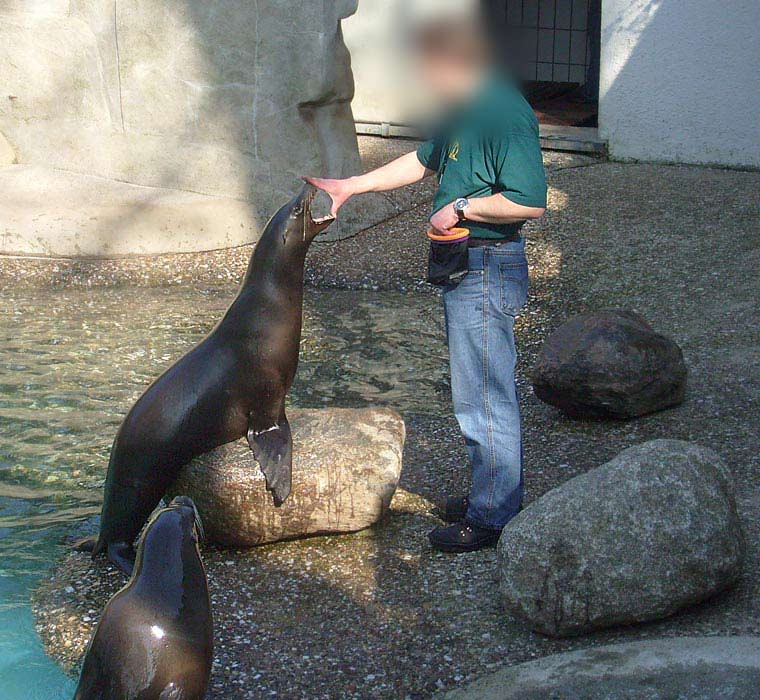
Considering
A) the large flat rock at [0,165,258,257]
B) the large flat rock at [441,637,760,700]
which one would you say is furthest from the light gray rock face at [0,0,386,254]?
the large flat rock at [441,637,760,700]

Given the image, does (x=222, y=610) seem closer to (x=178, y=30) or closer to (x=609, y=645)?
(x=609, y=645)

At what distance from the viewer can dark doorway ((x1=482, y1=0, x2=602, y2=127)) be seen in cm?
1153

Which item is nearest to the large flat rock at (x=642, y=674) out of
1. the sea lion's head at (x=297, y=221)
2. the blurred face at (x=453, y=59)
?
the blurred face at (x=453, y=59)

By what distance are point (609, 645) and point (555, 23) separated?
33.8 feet

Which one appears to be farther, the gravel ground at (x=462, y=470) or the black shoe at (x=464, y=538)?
the black shoe at (x=464, y=538)

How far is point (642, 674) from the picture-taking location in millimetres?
2535

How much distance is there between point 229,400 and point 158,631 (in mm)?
1438

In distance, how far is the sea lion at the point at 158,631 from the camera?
247 centimetres

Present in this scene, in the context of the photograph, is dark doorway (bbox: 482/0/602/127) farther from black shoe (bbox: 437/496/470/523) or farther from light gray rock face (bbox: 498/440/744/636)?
light gray rock face (bbox: 498/440/744/636)

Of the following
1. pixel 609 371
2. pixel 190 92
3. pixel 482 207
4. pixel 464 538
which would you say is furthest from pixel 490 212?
pixel 190 92

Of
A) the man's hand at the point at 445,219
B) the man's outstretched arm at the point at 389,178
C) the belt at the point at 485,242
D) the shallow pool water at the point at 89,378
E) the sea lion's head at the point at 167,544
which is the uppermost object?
the man's outstretched arm at the point at 389,178

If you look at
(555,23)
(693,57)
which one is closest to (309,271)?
(693,57)

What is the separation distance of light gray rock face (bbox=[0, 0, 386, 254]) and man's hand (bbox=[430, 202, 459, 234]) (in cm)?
481

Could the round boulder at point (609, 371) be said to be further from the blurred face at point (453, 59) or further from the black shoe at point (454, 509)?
the blurred face at point (453, 59)
